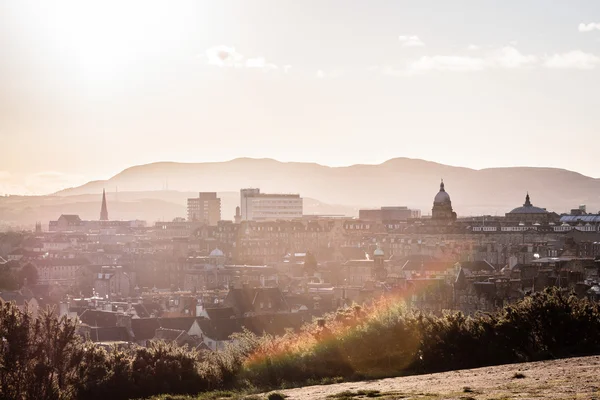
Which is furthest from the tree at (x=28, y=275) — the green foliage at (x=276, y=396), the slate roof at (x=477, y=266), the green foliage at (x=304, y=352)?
the green foliage at (x=276, y=396)

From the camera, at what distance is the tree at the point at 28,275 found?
117125 millimetres

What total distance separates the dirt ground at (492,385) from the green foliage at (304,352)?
127 inches

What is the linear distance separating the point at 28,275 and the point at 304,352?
88.6 metres

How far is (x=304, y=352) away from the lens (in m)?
40.0

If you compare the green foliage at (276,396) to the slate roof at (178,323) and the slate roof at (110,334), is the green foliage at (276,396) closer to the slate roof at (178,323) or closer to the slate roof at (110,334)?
the slate roof at (110,334)

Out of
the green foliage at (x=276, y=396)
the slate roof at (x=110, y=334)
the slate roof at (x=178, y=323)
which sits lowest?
the slate roof at (x=110, y=334)

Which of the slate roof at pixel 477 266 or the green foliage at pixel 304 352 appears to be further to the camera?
the slate roof at pixel 477 266

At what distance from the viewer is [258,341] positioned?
4088 centimetres

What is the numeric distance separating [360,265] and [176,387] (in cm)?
7943

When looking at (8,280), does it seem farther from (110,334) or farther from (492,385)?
(492,385)

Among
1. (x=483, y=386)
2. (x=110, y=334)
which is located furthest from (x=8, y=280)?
(x=483, y=386)

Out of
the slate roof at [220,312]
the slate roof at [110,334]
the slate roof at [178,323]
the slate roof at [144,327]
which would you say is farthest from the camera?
the slate roof at [220,312]

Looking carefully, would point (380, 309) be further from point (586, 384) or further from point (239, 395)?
point (586, 384)

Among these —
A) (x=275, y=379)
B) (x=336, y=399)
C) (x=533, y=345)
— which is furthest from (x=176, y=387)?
(x=533, y=345)
